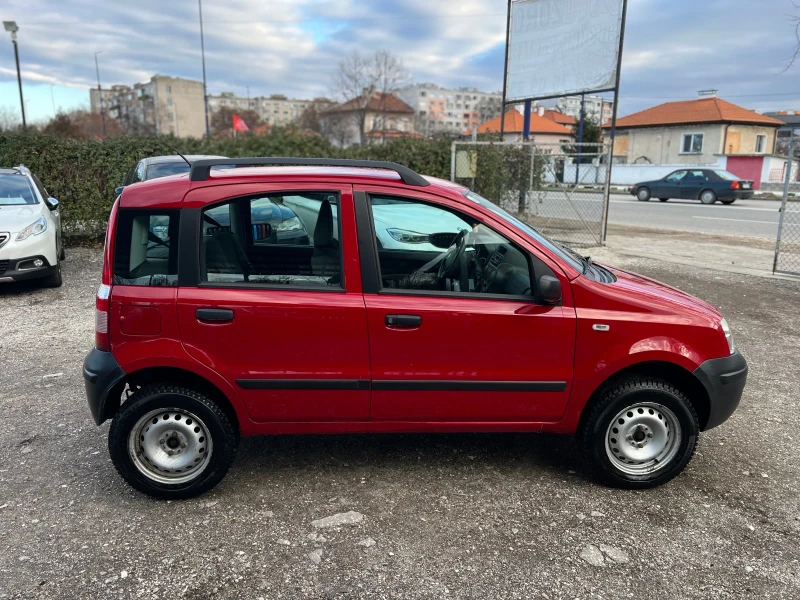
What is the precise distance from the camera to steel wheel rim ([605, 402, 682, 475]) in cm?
340

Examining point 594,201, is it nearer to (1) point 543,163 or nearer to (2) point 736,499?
(1) point 543,163

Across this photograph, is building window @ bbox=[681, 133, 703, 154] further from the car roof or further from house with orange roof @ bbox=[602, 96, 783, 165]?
the car roof

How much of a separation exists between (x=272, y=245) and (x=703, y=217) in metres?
19.8

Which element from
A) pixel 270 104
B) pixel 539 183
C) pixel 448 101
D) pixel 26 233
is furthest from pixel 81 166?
pixel 270 104

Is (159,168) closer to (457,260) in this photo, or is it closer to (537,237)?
(457,260)

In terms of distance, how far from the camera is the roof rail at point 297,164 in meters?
3.29

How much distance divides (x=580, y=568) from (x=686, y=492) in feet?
3.45

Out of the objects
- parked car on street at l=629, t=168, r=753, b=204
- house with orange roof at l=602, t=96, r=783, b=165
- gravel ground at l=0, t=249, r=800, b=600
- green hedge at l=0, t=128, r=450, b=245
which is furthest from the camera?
house with orange roof at l=602, t=96, r=783, b=165

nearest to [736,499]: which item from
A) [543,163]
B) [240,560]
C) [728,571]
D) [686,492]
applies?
[686,492]

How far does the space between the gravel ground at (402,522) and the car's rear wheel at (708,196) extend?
23818mm

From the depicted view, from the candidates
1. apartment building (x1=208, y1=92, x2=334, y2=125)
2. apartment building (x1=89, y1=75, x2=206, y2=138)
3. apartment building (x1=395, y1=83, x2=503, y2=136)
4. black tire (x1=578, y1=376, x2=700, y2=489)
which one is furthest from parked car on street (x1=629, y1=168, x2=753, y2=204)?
apartment building (x1=208, y1=92, x2=334, y2=125)

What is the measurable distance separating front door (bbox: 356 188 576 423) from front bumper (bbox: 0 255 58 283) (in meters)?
6.40

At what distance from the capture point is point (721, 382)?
338 cm

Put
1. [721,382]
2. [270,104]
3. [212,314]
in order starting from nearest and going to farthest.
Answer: [212,314] → [721,382] → [270,104]
